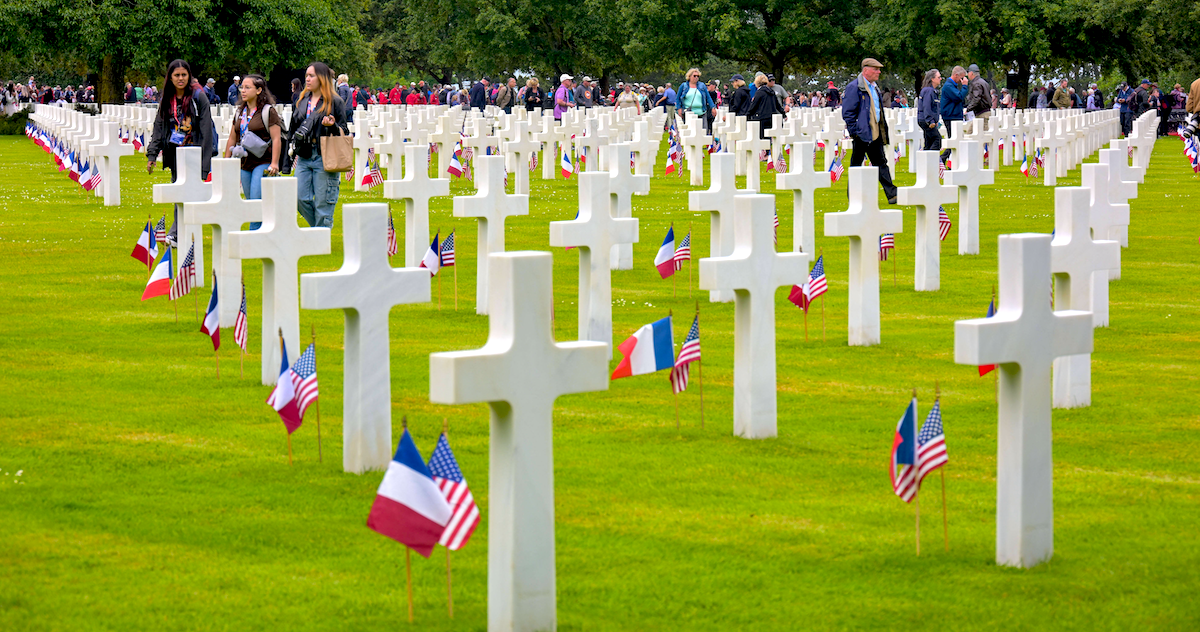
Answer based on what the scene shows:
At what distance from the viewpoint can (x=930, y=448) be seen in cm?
580

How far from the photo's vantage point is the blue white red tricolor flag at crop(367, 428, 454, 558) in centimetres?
481

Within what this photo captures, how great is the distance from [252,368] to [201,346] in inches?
42.0

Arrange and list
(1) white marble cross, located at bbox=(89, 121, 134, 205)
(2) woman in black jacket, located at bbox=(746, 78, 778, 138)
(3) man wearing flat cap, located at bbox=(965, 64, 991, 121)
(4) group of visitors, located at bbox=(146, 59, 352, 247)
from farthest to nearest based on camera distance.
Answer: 1. (2) woman in black jacket, located at bbox=(746, 78, 778, 138)
2. (3) man wearing flat cap, located at bbox=(965, 64, 991, 121)
3. (1) white marble cross, located at bbox=(89, 121, 134, 205)
4. (4) group of visitors, located at bbox=(146, 59, 352, 247)

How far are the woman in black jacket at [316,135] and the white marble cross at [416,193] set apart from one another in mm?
1465

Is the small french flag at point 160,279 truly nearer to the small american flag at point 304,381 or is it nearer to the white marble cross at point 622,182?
the white marble cross at point 622,182

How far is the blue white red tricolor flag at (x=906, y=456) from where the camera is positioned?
569 centimetres

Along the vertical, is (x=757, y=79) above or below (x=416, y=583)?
above

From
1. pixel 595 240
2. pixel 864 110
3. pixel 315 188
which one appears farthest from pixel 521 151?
pixel 595 240

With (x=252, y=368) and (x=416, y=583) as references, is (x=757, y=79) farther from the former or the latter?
(x=416, y=583)

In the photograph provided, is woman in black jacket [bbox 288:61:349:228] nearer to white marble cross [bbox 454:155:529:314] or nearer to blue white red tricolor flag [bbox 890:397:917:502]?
white marble cross [bbox 454:155:529:314]

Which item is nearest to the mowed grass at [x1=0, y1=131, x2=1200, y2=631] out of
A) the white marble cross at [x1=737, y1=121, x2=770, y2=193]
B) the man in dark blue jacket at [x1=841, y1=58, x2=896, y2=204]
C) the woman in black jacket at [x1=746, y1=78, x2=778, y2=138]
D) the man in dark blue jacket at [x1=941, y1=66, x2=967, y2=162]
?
the man in dark blue jacket at [x1=841, y1=58, x2=896, y2=204]

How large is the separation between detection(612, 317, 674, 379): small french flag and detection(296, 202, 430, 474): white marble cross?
47.4 inches

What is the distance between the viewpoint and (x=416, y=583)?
5707 mm

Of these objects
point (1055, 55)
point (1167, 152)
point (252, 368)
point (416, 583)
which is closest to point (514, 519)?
point (416, 583)
